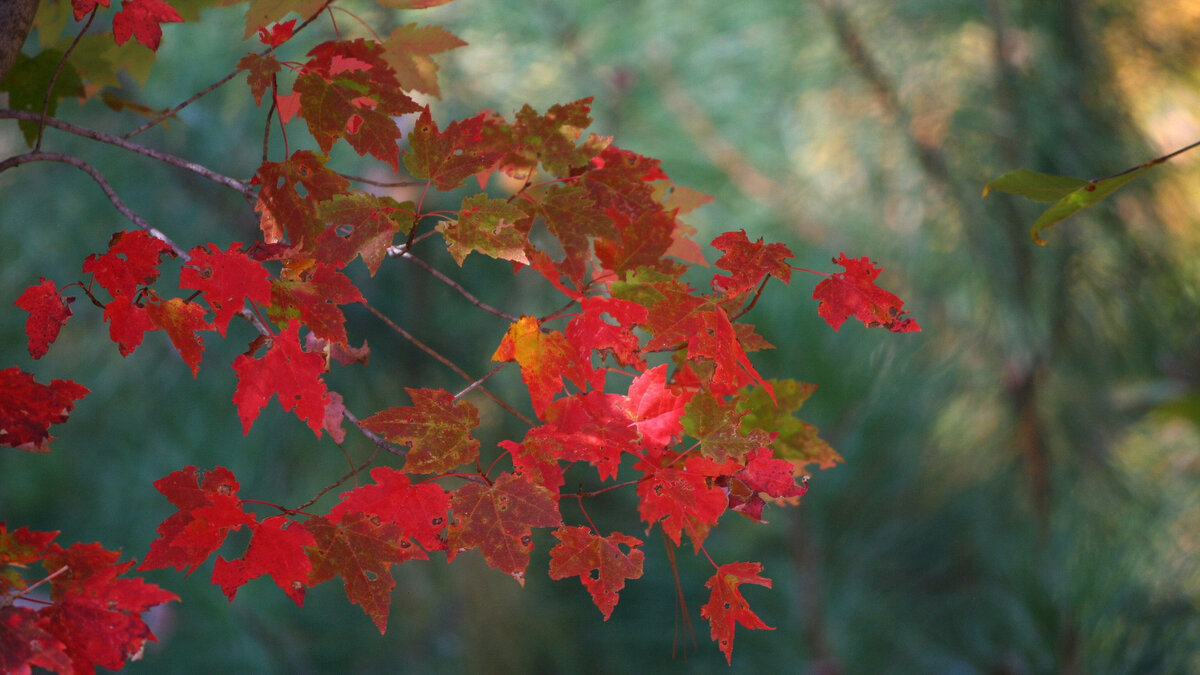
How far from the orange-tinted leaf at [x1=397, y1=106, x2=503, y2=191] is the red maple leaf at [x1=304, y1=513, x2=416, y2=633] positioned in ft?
0.45

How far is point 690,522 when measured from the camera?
1.19 ft

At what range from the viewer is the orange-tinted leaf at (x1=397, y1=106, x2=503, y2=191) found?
35 cm

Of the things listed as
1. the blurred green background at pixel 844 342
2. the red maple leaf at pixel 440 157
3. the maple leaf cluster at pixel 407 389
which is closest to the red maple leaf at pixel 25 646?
the maple leaf cluster at pixel 407 389

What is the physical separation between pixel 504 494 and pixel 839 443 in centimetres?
83

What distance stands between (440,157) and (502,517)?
148mm

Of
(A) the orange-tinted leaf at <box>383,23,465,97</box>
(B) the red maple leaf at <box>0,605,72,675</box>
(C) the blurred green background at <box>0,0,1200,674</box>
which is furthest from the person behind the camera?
(C) the blurred green background at <box>0,0,1200,674</box>

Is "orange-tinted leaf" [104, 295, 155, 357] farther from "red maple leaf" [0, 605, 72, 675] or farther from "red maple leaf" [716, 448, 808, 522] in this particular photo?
"red maple leaf" [716, 448, 808, 522]

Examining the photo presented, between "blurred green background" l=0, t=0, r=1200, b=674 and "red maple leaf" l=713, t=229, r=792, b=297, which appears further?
"blurred green background" l=0, t=0, r=1200, b=674

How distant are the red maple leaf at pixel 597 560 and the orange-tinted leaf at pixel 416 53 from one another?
0.71 ft

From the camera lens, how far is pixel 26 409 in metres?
0.30

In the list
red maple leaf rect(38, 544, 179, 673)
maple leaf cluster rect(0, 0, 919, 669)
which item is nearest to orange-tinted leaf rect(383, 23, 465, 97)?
maple leaf cluster rect(0, 0, 919, 669)

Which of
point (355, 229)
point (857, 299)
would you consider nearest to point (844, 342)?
point (857, 299)

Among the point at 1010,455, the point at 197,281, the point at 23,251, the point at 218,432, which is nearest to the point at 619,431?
the point at 197,281

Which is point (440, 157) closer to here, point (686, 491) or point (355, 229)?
point (355, 229)
